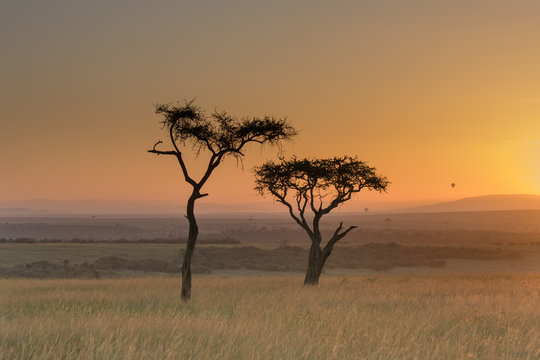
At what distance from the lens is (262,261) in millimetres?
64688

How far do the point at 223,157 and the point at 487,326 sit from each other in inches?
465

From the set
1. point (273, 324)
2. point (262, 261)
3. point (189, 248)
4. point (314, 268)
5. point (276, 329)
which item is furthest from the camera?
point (262, 261)

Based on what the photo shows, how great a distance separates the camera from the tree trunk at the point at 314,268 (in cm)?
3202

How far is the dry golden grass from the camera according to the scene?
29.2 feet

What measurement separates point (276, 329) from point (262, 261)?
5347 centimetres

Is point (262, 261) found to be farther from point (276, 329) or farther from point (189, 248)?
point (276, 329)

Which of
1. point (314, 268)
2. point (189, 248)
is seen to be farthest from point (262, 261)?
point (189, 248)

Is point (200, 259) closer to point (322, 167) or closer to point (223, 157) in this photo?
point (322, 167)

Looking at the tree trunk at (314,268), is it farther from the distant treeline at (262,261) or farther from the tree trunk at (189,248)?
the distant treeline at (262,261)

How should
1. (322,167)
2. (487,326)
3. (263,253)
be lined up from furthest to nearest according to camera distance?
(263,253)
(322,167)
(487,326)

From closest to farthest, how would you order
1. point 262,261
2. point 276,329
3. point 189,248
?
point 276,329 → point 189,248 → point 262,261

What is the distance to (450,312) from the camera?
17.3 metres

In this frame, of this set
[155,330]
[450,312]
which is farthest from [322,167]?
[155,330]

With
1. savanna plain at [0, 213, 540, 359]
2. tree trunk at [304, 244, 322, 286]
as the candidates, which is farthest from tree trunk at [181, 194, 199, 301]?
tree trunk at [304, 244, 322, 286]
